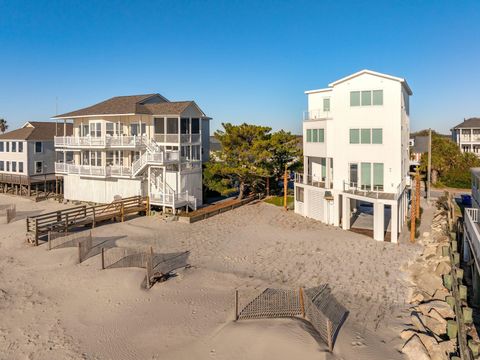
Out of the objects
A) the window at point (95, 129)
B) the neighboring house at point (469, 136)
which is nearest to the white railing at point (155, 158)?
the window at point (95, 129)

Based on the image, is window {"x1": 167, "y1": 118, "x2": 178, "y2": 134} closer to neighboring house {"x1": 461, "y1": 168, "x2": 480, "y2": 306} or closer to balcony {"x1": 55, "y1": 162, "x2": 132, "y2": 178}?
balcony {"x1": 55, "y1": 162, "x2": 132, "y2": 178}

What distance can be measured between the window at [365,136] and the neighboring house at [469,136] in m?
43.9

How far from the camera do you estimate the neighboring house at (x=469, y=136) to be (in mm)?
60812

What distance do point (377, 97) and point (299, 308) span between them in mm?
17862

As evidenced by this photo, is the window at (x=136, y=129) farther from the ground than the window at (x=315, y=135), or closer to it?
farther from the ground

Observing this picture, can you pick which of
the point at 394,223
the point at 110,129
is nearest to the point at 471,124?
the point at 394,223

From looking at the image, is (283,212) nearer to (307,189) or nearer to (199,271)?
(307,189)

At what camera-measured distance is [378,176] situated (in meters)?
26.4

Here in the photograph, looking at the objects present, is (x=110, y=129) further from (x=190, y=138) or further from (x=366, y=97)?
(x=366, y=97)

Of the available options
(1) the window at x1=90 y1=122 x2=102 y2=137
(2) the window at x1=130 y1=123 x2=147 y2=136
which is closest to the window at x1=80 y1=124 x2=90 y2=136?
(1) the window at x1=90 y1=122 x2=102 y2=137

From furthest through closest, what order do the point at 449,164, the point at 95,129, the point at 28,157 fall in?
the point at 449,164, the point at 28,157, the point at 95,129

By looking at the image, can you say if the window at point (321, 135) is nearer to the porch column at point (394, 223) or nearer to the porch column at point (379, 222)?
the porch column at point (379, 222)

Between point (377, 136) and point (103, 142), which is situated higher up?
point (103, 142)

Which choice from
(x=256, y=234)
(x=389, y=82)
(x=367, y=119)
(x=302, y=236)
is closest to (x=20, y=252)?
(x=256, y=234)
